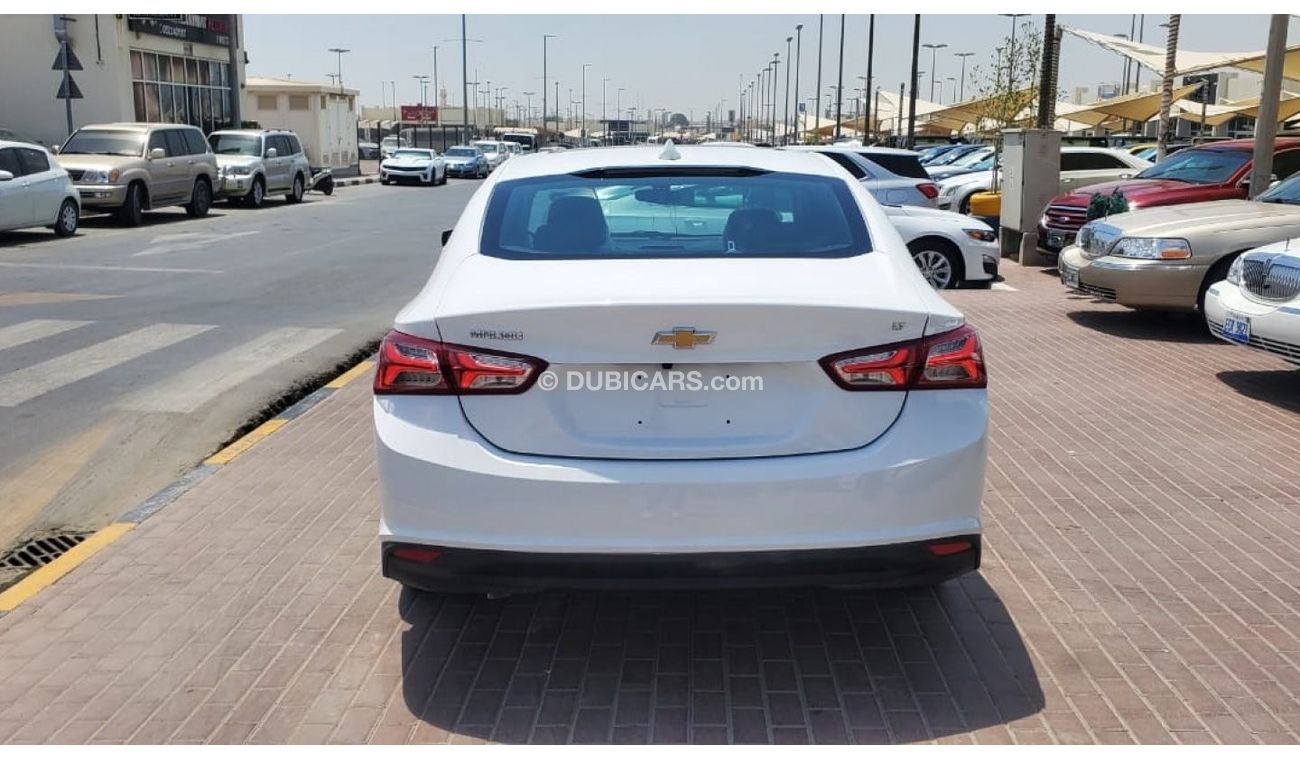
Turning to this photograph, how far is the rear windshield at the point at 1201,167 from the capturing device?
48.4ft

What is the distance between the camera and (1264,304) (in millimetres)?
7941

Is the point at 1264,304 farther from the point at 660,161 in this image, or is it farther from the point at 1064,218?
the point at 1064,218

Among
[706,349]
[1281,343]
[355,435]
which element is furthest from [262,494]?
[1281,343]

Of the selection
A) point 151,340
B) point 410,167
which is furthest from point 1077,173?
point 410,167

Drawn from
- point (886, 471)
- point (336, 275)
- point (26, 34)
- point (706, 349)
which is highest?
point (26, 34)

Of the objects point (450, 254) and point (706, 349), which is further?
point (450, 254)

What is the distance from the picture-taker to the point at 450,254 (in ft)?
14.2

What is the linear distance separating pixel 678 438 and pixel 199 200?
78.9 ft

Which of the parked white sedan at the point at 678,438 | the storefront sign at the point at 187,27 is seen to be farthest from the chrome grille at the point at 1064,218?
the storefront sign at the point at 187,27

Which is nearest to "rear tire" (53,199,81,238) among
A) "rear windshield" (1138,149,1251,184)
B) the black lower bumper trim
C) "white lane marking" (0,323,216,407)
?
"white lane marking" (0,323,216,407)

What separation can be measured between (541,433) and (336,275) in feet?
40.3

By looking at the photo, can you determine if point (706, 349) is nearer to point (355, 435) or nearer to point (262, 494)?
point (262, 494)

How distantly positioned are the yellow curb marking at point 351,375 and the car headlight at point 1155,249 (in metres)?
6.44

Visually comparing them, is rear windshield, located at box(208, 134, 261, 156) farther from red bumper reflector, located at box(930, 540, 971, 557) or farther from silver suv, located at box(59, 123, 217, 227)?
red bumper reflector, located at box(930, 540, 971, 557)
